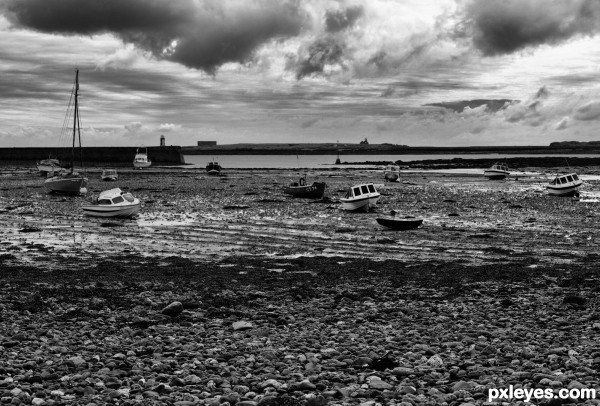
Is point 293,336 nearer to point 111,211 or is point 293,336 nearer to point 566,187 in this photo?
point 111,211

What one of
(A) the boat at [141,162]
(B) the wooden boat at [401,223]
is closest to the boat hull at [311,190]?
(B) the wooden boat at [401,223]

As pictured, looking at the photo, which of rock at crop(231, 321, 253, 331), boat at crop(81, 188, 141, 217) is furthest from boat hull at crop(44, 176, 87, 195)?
rock at crop(231, 321, 253, 331)

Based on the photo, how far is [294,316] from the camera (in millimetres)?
13281

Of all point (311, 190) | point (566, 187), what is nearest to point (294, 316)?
point (311, 190)

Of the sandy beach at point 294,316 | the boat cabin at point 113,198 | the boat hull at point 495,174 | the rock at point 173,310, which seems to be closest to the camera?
the sandy beach at point 294,316

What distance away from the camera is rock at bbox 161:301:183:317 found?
13.3m

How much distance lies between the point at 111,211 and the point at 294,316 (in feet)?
83.1

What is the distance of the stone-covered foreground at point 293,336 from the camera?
8828 mm

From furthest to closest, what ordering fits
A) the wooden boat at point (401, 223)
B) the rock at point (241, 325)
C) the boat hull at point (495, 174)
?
the boat hull at point (495, 174) < the wooden boat at point (401, 223) < the rock at point (241, 325)

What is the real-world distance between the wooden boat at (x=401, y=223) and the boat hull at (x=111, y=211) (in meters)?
15.2

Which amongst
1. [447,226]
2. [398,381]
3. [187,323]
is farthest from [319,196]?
[398,381]

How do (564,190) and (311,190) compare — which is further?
(564,190)

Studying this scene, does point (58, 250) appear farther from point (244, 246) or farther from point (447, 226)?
point (447, 226)

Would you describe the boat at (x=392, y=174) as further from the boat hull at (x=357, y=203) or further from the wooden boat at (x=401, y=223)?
the wooden boat at (x=401, y=223)
